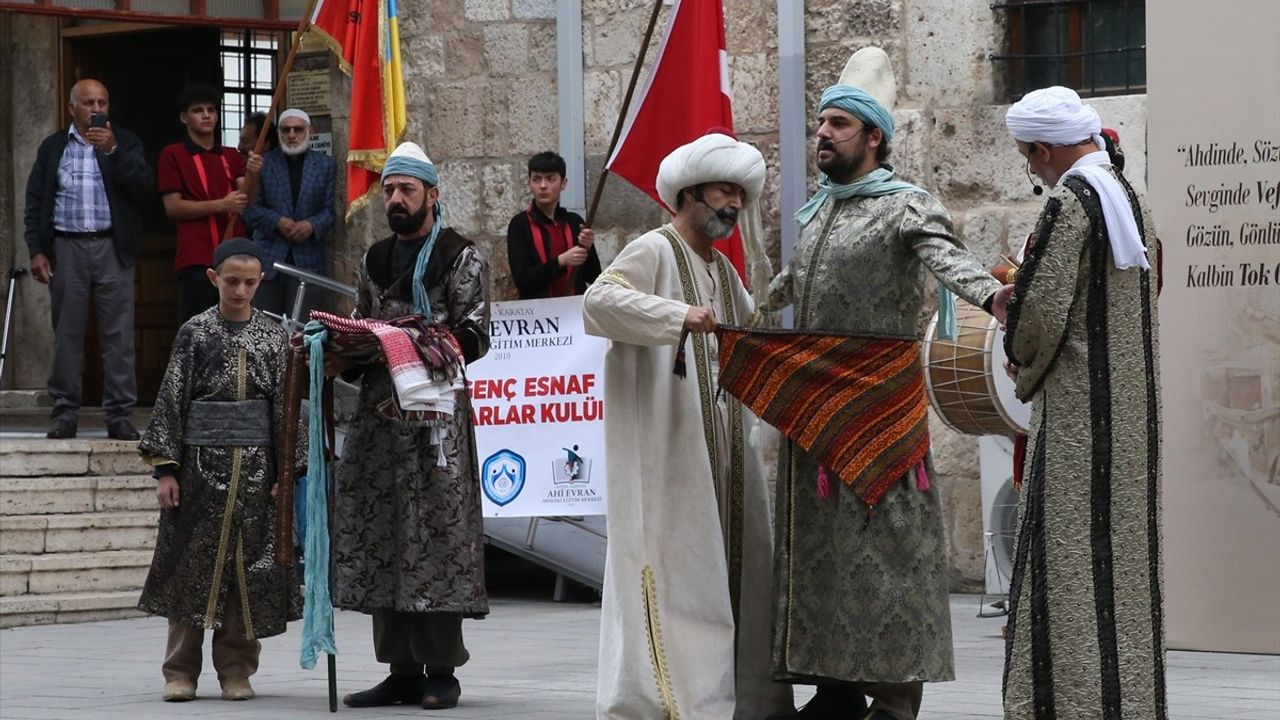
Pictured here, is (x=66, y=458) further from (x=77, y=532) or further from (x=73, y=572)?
(x=73, y=572)

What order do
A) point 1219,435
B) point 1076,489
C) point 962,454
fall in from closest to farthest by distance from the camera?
point 1076,489, point 1219,435, point 962,454

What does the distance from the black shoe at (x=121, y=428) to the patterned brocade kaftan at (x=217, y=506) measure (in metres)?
3.50

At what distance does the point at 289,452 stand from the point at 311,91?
6102mm

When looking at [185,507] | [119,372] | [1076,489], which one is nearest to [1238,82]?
[1076,489]

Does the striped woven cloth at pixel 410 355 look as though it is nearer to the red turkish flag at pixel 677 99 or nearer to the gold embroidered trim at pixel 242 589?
the gold embroidered trim at pixel 242 589

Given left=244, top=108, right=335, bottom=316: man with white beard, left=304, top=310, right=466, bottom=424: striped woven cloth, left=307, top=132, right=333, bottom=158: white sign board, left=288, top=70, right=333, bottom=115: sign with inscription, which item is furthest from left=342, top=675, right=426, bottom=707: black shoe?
left=288, top=70, right=333, bottom=115: sign with inscription

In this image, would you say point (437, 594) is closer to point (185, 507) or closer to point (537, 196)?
point (185, 507)

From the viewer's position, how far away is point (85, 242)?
11.4m

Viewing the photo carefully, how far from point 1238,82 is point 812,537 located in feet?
8.92

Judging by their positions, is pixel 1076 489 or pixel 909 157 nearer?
pixel 1076 489

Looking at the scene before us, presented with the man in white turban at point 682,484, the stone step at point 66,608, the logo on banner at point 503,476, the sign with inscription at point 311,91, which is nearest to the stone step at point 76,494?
the stone step at point 66,608

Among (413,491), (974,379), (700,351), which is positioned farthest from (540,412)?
(700,351)

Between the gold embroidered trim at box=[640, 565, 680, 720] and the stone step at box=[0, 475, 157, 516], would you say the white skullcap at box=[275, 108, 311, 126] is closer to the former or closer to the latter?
the stone step at box=[0, 475, 157, 516]

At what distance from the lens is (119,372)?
452 inches
